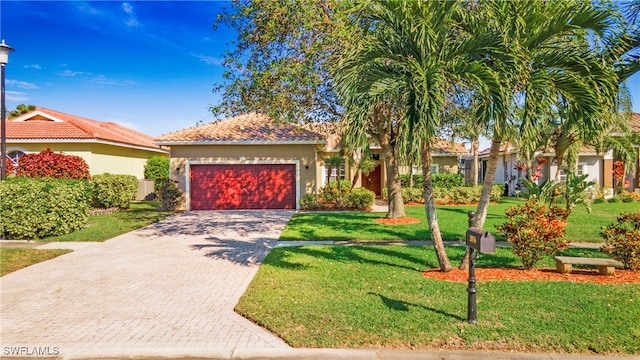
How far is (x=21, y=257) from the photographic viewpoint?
8977mm

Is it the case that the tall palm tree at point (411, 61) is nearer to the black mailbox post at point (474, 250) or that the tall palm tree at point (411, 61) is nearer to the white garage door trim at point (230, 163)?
the black mailbox post at point (474, 250)

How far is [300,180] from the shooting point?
18.9 m

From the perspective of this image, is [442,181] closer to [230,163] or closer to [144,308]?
[230,163]

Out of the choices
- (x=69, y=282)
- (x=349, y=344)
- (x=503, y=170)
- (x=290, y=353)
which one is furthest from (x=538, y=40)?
(x=503, y=170)

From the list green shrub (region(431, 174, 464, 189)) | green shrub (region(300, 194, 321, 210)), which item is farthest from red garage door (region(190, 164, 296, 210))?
green shrub (region(431, 174, 464, 189))

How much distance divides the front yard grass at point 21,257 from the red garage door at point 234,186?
9249 mm

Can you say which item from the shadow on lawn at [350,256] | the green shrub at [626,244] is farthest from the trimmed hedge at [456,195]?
the green shrub at [626,244]

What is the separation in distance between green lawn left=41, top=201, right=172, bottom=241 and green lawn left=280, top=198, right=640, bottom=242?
5.71 m

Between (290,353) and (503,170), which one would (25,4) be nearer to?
(290,353)

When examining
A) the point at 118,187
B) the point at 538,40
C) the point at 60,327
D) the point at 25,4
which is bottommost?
the point at 60,327

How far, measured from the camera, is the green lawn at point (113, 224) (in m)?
11.5

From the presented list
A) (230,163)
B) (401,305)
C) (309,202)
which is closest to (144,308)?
(401,305)

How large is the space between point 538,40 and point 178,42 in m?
12.9
